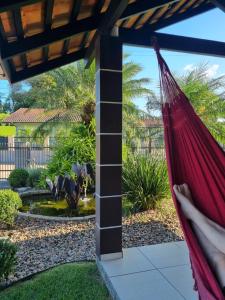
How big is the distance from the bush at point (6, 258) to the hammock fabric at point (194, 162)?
1.54 meters

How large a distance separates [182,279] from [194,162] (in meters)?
1.18

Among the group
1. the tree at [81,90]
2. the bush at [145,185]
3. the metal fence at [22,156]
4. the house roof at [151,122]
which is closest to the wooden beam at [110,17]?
the bush at [145,185]

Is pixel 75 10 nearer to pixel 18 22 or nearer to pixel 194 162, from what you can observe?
pixel 18 22

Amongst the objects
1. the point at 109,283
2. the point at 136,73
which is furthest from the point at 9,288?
the point at 136,73

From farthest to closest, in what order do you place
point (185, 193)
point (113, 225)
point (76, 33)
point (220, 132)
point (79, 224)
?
→ point (220, 132)
point (79, 224)
point (113, 225)
point (76, 33)
point (185, 193)

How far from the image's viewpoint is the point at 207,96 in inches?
295

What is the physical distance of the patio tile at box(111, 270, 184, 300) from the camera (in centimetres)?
208

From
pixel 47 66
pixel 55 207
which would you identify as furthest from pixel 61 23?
pixel 55 207

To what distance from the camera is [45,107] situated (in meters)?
8.15

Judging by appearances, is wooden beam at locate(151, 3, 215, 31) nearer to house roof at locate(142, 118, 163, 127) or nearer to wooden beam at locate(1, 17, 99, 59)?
wooden beam at locate(1, 17, 99, 59)

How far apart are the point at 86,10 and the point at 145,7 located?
0.50 m

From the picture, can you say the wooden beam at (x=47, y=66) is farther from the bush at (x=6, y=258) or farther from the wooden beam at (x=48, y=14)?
the bush at (x=6, y=258)

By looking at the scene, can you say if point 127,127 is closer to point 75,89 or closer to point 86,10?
point 75,89

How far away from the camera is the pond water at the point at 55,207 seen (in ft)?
15.5
